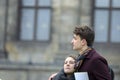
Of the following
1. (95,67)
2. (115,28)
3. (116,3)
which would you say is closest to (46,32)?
(115,28)

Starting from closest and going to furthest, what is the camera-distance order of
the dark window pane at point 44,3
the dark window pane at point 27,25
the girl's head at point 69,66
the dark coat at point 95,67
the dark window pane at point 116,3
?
the dark coat at point 95,67 < the girl's head at point 69,66 < the dark window pane at point 116,3 < the dark window pane at point 44,3 < the dark window pane at point 27,25

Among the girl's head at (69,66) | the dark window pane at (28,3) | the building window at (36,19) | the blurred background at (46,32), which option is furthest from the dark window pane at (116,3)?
the girl's head at (69,66)

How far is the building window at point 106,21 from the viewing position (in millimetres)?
15195

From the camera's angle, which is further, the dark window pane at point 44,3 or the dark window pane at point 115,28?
the dark window pane at point 44,3

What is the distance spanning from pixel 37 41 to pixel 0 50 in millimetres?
929

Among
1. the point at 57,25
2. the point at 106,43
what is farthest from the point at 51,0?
the point at 106,43

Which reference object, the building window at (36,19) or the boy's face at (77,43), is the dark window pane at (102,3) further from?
the boy's face at (77,43)

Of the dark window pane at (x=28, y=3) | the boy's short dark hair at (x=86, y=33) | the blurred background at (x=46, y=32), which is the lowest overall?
the blurred background at (x=46, y=32)

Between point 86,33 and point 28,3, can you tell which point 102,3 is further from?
point 86,33

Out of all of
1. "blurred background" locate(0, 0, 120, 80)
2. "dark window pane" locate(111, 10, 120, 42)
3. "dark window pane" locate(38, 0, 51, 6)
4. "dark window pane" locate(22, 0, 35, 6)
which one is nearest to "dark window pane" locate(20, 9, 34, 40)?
"blurred background" locate(0, 0, 120, 80)

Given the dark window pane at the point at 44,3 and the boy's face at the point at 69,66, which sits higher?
the dark window pane at the point at 44,3

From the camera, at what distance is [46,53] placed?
15258 mm

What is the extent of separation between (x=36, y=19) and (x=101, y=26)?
1.60 meters

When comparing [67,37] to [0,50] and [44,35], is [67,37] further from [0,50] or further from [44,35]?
[0,50]
